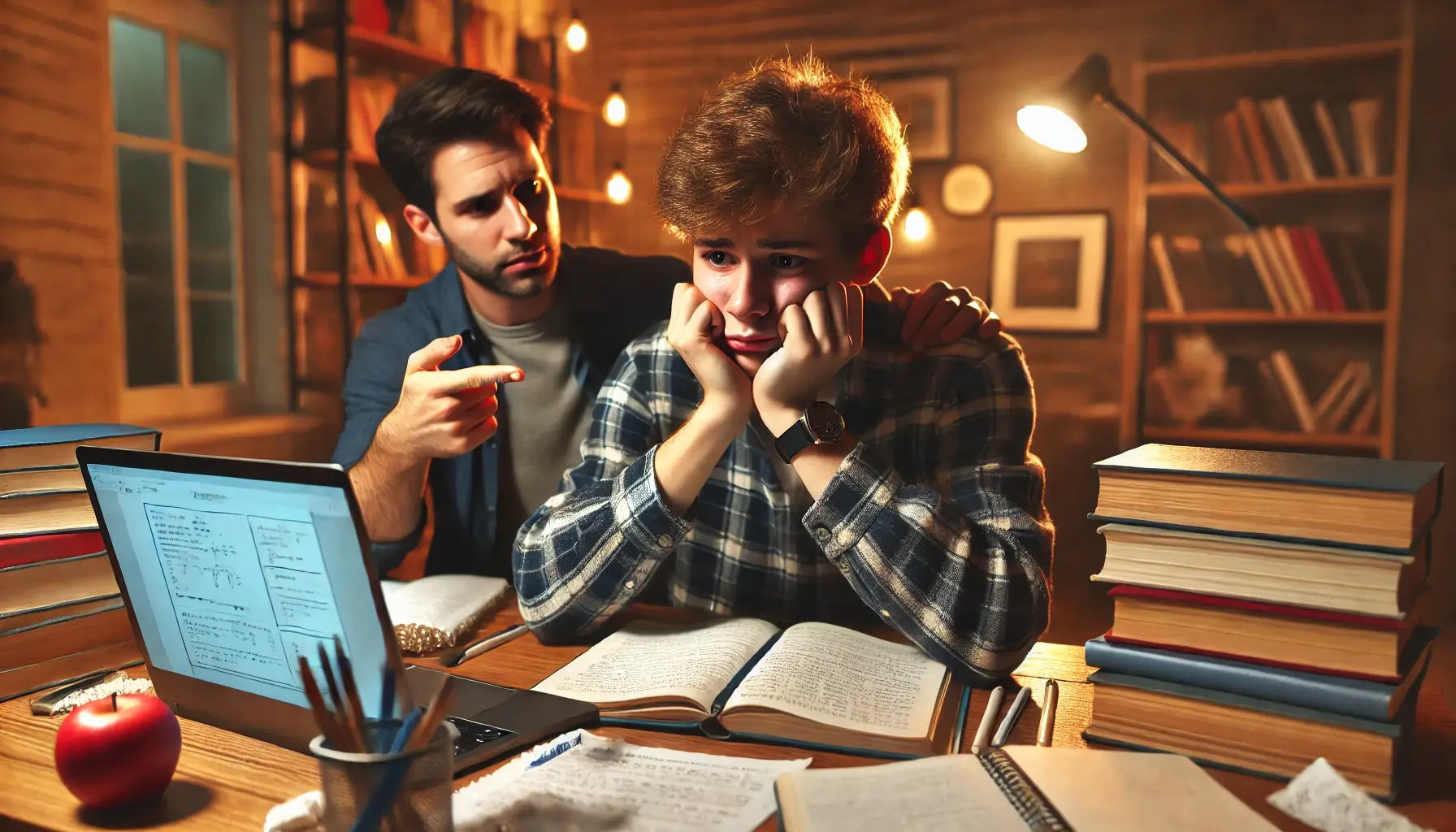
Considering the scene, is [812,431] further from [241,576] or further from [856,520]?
[241,576]

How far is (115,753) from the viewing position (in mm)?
771

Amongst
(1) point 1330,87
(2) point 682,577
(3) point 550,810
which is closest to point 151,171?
(2) point 682,577

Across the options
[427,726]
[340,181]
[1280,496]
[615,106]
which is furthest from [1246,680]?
[615,106]

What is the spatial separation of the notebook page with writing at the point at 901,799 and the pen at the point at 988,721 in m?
0.06

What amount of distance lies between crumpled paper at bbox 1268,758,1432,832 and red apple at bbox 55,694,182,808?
847 mm

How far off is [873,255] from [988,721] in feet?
1.94

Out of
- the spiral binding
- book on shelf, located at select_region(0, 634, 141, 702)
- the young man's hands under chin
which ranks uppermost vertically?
the young man's hands under chin

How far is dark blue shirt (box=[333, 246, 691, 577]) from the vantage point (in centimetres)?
183

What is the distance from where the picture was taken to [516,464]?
6.13 feet

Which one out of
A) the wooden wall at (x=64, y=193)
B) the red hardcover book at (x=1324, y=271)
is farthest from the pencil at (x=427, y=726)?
the red hardcover book at (x=1324, y=271)

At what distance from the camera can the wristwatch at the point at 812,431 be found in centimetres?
112

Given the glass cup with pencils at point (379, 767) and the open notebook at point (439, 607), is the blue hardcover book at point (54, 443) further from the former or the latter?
the glass cup with pencils at point (379, 767)

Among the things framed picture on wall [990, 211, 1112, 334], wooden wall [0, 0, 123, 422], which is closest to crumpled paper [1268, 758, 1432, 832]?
wooden wall [0, 0, 123, 422]

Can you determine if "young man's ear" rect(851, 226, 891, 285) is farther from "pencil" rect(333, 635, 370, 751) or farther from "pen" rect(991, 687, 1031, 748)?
"pencil" rect(333, 635, 370, 751)
